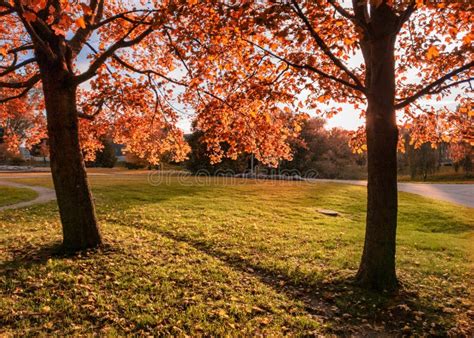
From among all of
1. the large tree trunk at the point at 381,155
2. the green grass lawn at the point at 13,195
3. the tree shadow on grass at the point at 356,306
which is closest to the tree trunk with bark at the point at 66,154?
the tree shadow on grass at the point at 356,306

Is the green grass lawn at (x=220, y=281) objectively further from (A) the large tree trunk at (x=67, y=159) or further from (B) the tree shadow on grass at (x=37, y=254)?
(A) the large tree trunk at (x=67, y=159)

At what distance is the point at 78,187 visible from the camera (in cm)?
745

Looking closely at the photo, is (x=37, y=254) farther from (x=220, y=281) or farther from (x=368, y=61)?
(x=368, y=61)

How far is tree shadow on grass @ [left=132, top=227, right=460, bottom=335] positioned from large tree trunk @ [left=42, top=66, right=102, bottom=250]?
3.85 m

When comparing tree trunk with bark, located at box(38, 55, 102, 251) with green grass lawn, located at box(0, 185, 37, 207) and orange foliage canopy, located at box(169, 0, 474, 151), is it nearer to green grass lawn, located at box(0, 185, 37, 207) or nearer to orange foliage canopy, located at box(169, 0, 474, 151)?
orange foliage canopy, located at box(169, 0, 474, 151)

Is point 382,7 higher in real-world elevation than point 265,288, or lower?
higher

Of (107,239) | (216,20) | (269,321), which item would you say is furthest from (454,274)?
(107,239)

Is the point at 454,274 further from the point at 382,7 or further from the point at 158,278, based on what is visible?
the point at 158,278

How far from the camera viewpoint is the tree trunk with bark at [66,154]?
→ 723cm

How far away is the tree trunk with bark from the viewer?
7.23 meters

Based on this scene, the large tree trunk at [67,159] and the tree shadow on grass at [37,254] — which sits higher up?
the large tree trunk at [67,159]

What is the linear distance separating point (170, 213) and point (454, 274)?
10.4m

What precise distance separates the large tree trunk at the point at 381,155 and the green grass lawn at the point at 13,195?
55.1 ft

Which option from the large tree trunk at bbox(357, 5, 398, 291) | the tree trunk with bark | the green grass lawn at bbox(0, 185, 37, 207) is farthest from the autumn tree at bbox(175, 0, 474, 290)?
the green grass lawn at bbox(0, 185, 37, 207)
